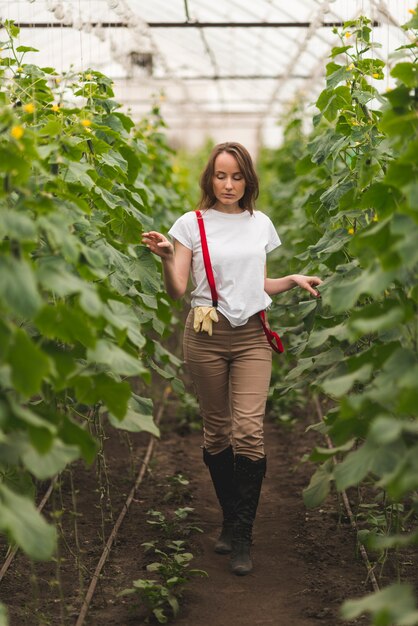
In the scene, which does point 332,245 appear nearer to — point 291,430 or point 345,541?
point 345,541

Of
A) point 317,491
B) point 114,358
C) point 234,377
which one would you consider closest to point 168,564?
point 234,377

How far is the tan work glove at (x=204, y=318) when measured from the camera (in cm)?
402

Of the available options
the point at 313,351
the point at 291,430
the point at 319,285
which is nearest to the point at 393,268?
the point at 319,285

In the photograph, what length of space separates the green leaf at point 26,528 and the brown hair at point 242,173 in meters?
2.16

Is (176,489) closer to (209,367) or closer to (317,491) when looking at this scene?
(209,367)

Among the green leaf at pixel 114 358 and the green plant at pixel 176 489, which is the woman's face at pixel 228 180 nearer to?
the green leaf at pixel 114 358

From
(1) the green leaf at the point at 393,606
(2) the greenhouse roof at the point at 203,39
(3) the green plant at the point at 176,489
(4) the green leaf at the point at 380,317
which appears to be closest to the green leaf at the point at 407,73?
(4) the green leaf at the point at 380,317

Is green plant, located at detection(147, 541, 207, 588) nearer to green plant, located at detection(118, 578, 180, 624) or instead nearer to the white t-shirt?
green plant, located at detection(118, 578, 180, 624)

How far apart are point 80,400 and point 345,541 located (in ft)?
6.89

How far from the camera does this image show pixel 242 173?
4.10 meters

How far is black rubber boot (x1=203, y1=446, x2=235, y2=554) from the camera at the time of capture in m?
4.23

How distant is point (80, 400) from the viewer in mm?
2828

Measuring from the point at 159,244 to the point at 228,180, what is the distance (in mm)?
459

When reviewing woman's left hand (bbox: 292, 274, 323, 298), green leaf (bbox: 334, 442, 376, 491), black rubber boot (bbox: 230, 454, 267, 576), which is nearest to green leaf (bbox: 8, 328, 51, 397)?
green leaf (bbox: 334, 442, 376, 491)
